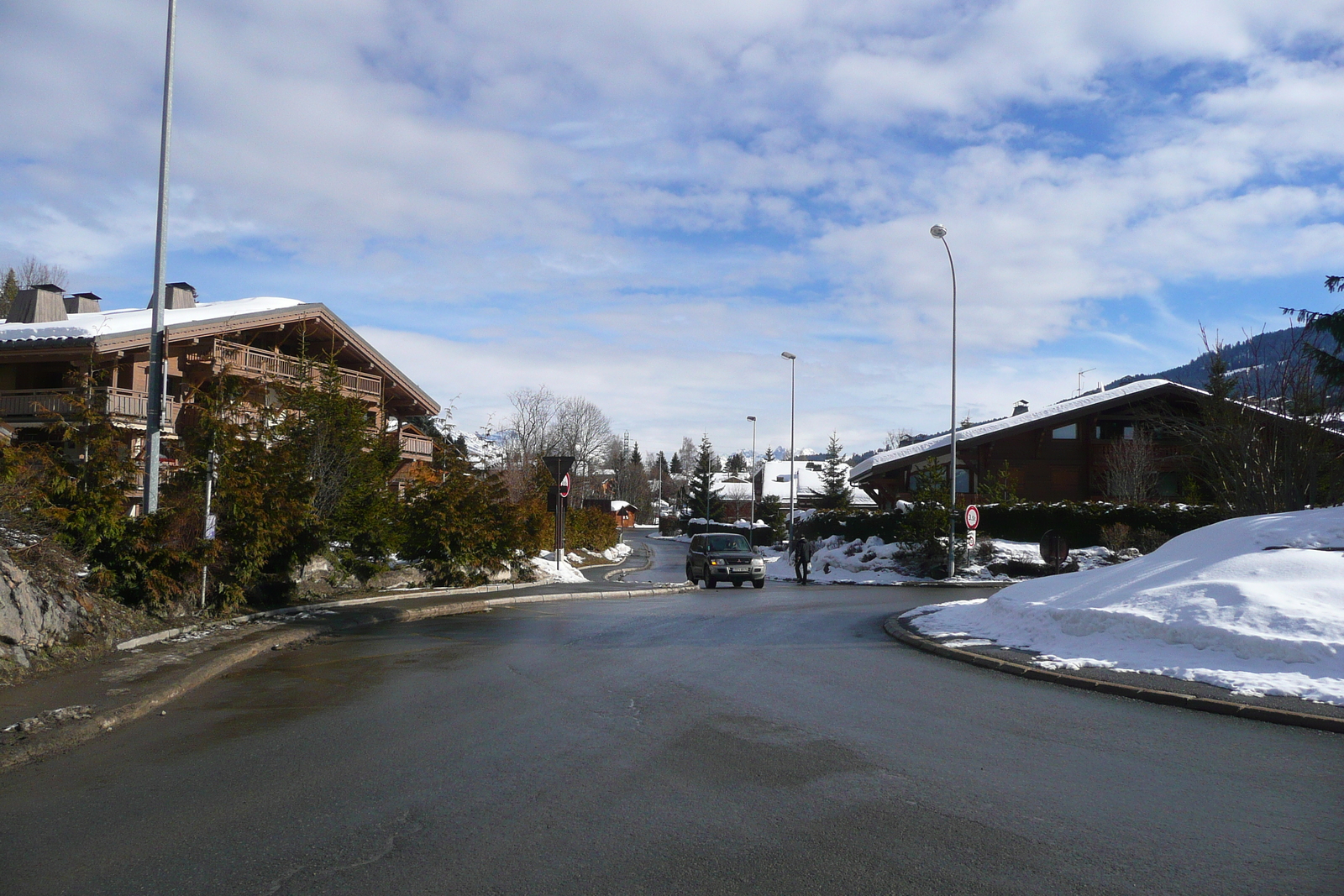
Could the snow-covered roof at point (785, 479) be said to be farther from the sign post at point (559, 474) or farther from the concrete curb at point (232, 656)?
the concrete curb at point (232, 656)

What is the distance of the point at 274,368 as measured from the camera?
34.5 m

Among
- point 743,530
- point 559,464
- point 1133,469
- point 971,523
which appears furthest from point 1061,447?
point 743,530

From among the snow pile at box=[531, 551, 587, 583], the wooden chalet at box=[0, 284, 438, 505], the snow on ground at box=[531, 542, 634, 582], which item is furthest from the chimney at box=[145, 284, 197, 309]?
the snow pile at box=[531, 551, 587, 583]

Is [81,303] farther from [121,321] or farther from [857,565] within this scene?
[857,565]

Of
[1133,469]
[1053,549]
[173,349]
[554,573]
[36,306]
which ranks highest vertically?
[36,306]

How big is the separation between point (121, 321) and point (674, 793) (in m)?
34.5

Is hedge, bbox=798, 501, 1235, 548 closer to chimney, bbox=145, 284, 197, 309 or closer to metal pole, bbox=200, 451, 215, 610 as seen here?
metal pole, bbox=200, 451, 215, 610

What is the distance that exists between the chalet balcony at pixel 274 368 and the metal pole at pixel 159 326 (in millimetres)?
4521

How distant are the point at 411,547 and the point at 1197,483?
32.1 meters

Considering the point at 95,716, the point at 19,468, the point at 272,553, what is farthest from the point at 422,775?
the point at 272,553

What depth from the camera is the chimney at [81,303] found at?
137 ft

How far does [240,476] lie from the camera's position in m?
14.3

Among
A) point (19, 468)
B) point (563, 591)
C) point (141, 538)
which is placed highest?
point (19, 468)

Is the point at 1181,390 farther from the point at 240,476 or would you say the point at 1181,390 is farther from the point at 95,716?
the point at 95,716
